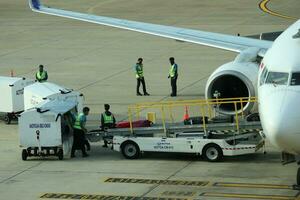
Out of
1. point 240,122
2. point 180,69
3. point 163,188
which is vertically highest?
point 180,69

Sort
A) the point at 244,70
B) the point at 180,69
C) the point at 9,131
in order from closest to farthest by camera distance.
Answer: the point at 244,70, the point at 9,131, the point at 180,69

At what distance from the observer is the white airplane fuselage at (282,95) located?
18.6 meters

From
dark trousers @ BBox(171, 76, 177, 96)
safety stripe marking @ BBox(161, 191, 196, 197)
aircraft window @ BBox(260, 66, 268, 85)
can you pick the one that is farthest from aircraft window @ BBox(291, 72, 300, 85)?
dark trousers @ BBox(171, 76, 177, 96)

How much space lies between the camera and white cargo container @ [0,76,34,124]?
101ft

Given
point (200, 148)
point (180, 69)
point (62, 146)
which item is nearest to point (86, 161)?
point (62, 146)

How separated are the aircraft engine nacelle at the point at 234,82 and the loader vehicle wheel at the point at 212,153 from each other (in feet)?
6.56

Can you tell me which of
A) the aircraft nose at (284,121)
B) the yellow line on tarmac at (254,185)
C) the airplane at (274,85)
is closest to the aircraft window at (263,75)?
the airplane at (274,85)

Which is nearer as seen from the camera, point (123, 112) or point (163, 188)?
point (163, 188)

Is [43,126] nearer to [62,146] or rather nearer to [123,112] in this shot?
[62,146]

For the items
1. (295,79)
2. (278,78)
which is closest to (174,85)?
(278,78)

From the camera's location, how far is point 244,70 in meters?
26.7

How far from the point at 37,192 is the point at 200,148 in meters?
5.07

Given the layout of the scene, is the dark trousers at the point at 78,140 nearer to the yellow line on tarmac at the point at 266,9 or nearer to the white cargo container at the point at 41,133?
the white cargo container at the point at 41,133

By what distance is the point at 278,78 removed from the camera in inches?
794
